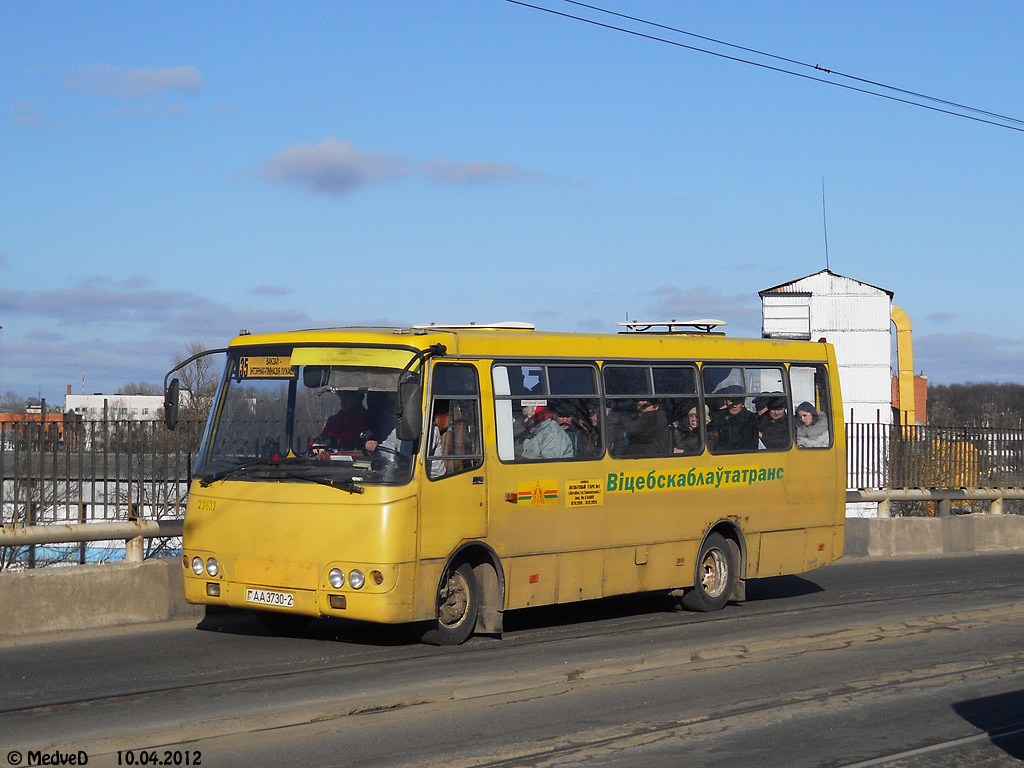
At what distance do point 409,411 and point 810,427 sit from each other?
6910 mm

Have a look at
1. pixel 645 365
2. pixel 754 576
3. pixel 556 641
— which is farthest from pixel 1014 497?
pixel 556 641

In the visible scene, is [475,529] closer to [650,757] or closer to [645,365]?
[645,365]

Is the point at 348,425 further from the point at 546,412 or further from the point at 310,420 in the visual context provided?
the point at 546,412

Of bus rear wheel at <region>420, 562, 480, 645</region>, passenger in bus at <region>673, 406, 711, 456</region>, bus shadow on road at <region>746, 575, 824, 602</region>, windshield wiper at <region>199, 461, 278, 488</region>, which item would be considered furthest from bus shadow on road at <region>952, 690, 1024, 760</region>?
bus shadow on road at <region>746, 575, 824, 602</region>

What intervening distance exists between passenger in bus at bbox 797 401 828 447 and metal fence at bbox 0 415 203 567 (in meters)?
7.10

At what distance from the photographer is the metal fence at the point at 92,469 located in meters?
13.1

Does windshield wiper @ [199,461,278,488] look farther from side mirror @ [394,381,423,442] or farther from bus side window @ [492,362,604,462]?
bus side window @ [492,362,604,462]

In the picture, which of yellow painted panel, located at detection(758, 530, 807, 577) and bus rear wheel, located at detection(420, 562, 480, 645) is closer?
bus rear wheel, located at detection(420, 562, 480, 645)

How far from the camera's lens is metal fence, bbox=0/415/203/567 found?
13.1 m

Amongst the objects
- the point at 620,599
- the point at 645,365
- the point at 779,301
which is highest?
the point at 779,301

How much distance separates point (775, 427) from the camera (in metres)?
15.0

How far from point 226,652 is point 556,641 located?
300cm

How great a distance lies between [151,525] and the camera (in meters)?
12.0

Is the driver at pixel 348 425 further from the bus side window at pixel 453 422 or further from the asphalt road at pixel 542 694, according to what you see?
the asphalt road at pixel 542 694
